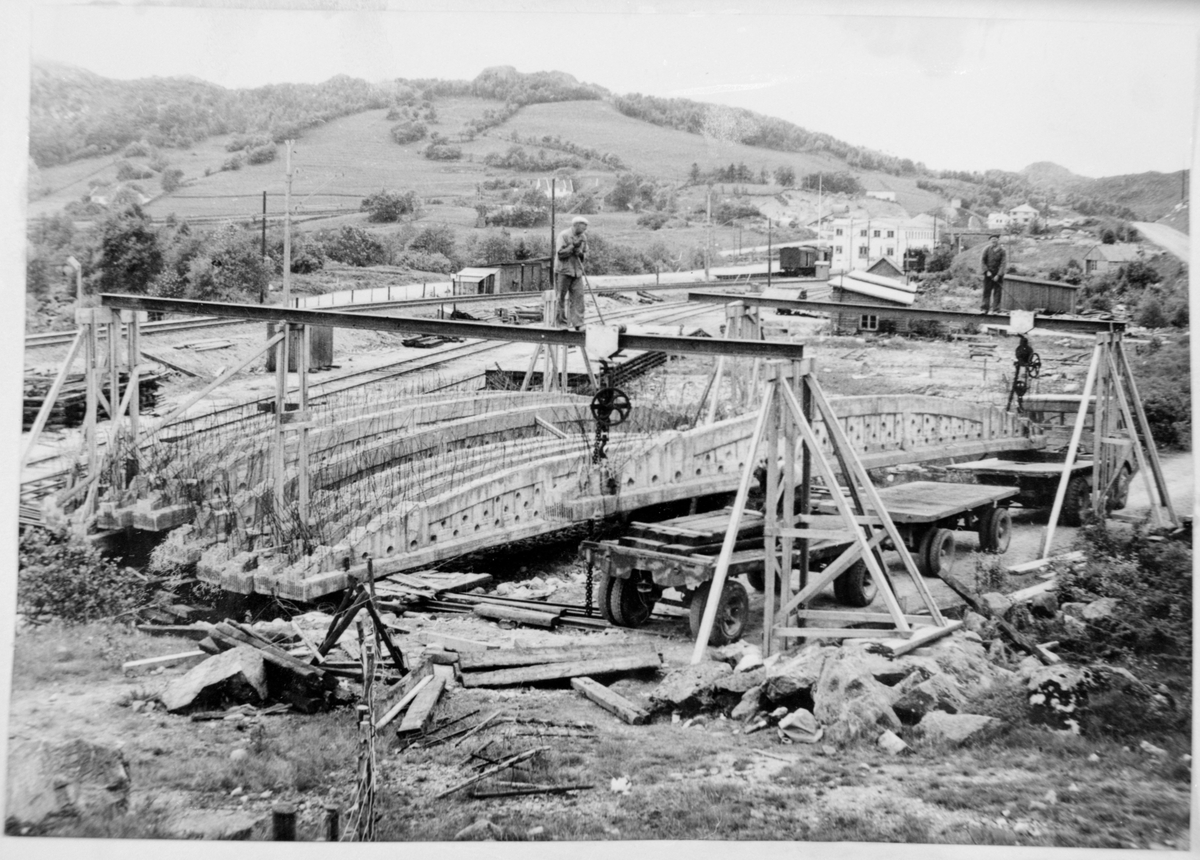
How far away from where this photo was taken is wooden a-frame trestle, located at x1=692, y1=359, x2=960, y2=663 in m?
6.96

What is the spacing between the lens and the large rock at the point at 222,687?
6.77 m

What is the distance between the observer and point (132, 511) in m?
8.06

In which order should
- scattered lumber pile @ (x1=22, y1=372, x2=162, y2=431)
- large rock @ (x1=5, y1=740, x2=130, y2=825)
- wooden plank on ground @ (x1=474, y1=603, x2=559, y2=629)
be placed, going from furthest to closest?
wooden plank on ground @ (x1=474, y1=603, x2=559, y2=629), scattered lumber pile @ (x1=22, y1=372, x2=162, y2=431), large rock @ (x1=5, y1=740, x2=130, y2=825)

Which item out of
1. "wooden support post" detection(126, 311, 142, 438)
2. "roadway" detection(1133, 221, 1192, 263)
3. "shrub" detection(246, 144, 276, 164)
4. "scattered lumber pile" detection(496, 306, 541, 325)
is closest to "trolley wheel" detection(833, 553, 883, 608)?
"roadway" detection(1133, 221, 1192, 263)

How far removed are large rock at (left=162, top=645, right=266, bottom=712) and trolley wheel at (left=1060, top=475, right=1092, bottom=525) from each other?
5.39 m

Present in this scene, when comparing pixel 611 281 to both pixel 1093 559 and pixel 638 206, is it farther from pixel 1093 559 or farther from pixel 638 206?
pixel 1093 559

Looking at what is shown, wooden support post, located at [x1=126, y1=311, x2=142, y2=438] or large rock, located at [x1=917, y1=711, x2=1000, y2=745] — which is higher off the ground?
wooden support post, located at [x1=126, y1=311, x2=142, y2=438]

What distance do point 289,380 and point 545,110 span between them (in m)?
3.12

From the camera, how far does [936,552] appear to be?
792 cm

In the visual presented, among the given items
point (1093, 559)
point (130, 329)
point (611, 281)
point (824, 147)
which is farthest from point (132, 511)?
point (1093, 559)

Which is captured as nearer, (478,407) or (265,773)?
(265,773)

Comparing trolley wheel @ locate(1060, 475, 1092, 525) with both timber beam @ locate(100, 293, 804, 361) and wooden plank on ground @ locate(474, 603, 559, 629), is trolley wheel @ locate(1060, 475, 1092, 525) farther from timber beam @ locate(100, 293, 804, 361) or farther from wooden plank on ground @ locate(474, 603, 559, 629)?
wooden plank on ground @ locate(474, 603, 559, 629)

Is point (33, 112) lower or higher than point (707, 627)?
higher

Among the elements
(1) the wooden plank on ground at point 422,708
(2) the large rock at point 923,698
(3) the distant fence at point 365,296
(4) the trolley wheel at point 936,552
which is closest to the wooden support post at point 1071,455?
(4) the trolley wheel at point 936,552
